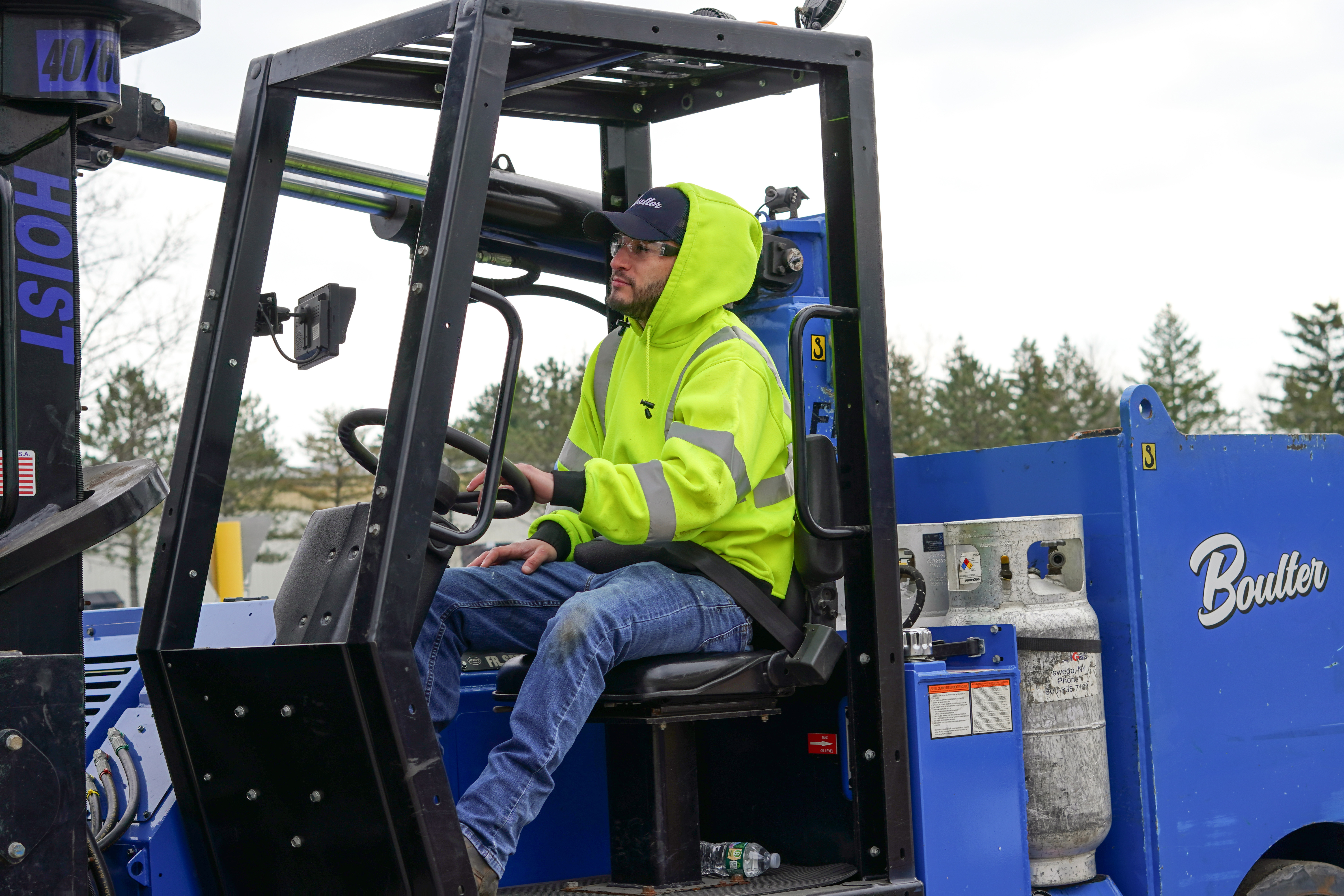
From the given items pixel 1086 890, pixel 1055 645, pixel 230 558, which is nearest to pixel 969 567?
pixel 1055 645

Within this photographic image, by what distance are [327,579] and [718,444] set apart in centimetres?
89

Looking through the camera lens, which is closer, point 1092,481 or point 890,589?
point 890,589

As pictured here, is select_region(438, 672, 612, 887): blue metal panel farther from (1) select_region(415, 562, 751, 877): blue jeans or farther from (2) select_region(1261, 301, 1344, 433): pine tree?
(2) select_region(1261, 301, 1344, 433): pine tree

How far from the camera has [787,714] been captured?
3.65 m

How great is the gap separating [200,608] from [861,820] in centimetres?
155

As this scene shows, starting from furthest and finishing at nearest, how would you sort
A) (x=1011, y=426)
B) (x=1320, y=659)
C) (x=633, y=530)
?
(x=1011, y=426), (x=1320, y=659), (x=633, y=530)

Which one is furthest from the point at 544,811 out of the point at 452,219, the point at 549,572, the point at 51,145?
the point at 51,145

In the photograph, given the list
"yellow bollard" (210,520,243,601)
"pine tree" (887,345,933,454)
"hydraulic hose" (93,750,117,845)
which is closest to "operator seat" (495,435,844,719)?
"hydraulic hose" (93,750,117,845)

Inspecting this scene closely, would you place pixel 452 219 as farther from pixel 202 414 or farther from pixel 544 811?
pixel 544 811

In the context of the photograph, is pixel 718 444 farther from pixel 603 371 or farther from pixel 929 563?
pixel 929 563

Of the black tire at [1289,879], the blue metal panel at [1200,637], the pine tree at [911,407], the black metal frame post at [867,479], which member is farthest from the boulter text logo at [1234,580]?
the pine tree at [911,407]

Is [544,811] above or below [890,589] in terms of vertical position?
below

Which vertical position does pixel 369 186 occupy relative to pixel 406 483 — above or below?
above

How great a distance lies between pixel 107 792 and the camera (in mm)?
3193
